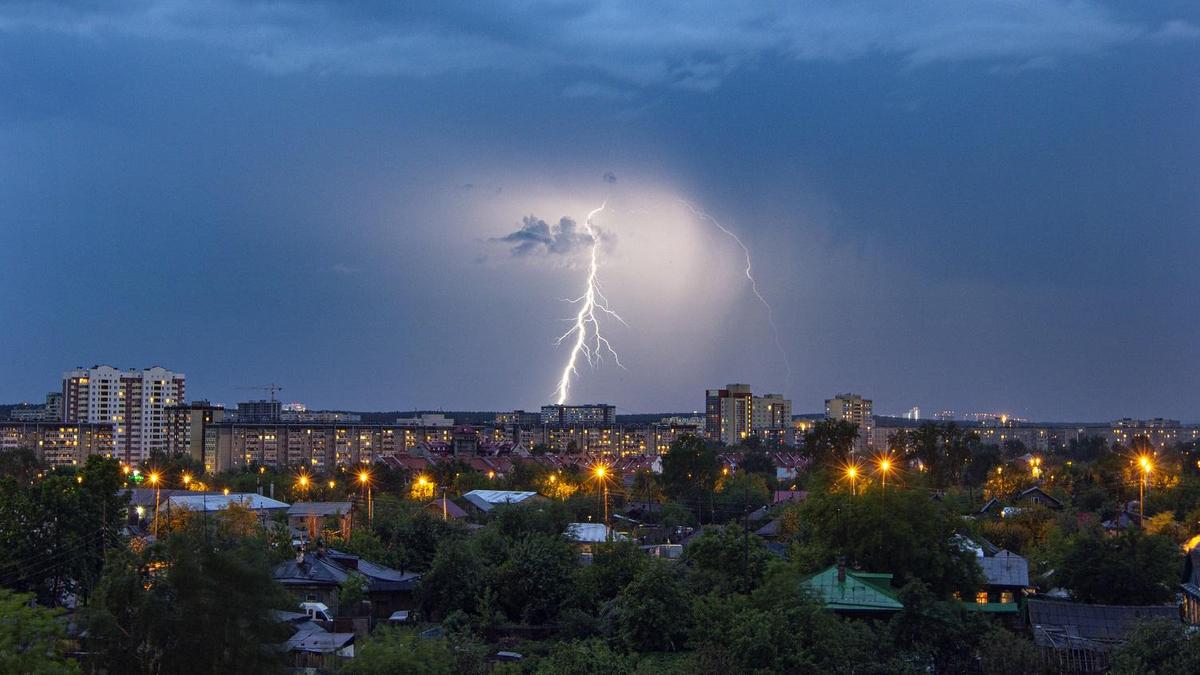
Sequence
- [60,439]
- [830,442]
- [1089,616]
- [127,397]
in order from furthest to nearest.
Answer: [127,397] → [60,439] → [830,442] → [1089,616]

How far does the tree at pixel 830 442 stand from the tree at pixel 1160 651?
51296 mm

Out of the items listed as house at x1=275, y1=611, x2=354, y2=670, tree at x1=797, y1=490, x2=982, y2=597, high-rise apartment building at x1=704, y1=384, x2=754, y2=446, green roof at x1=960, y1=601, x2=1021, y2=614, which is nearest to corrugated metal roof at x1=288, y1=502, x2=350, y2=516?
tree at x1=797, y1=490, x2=982, y2=597

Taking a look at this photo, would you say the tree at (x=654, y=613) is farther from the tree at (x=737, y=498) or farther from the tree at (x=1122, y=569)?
the tree at (x=737, y=498)

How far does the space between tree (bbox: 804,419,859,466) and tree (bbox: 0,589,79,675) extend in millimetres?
59540

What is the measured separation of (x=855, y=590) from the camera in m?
25.2

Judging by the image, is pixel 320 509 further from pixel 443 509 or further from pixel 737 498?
pixel 737 498

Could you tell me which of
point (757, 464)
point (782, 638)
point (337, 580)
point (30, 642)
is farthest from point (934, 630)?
point (757, 464)

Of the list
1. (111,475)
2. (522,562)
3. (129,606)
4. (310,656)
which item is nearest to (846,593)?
(522,562)

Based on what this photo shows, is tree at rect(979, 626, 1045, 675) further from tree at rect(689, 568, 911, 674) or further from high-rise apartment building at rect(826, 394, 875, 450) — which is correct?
high-rise apartment building at rect(826, 394, 875, 450)

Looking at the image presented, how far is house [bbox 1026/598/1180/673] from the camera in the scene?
21.4m

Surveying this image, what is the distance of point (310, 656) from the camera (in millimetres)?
19953

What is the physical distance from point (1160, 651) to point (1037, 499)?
105 ft

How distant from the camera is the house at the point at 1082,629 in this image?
21.4m

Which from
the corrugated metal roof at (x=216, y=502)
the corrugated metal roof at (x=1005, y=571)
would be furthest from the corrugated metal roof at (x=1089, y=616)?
the corrugated metal roof at (x=216, y=502)
